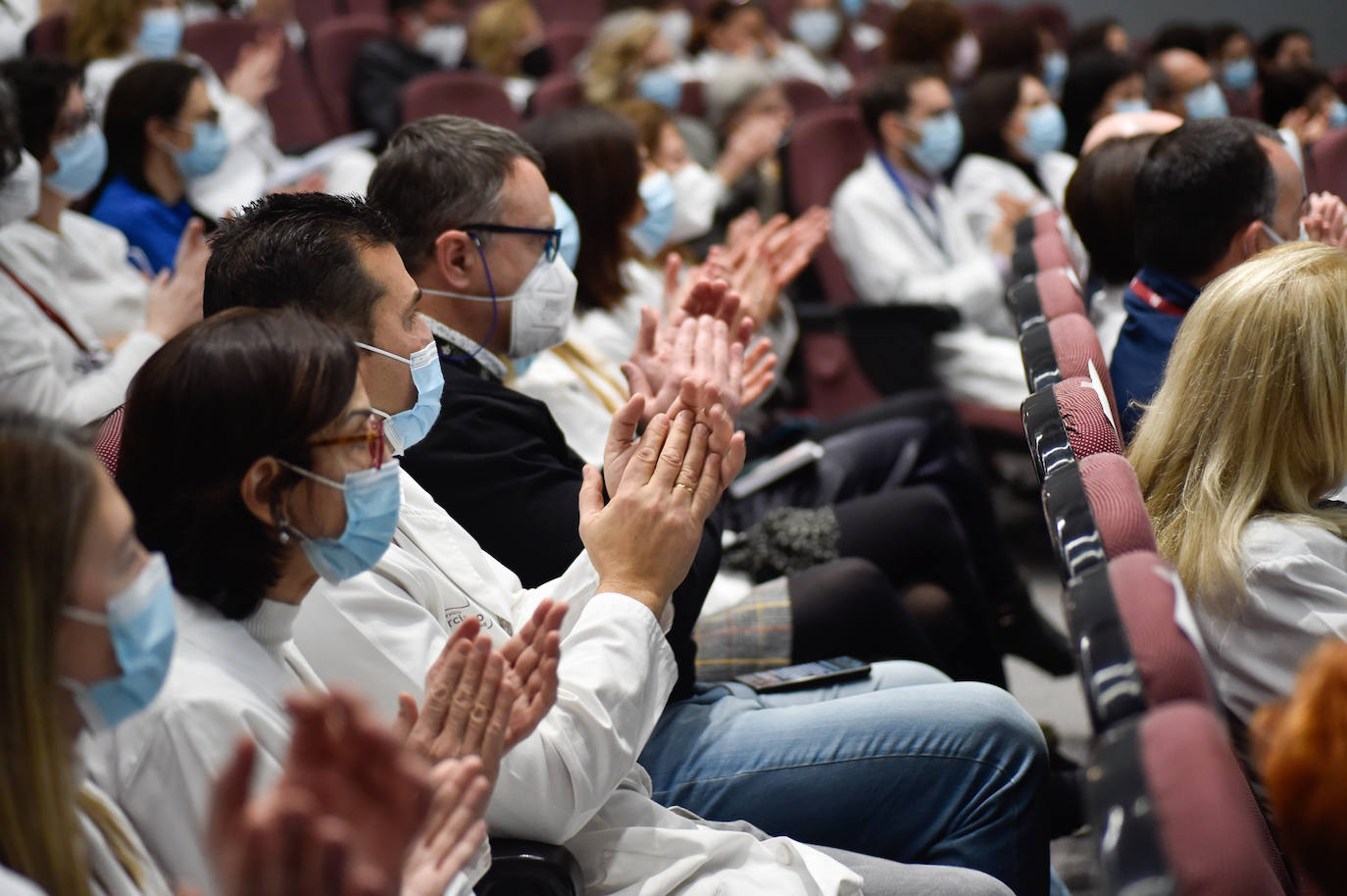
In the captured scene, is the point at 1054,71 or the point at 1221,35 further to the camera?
the point at 1221,35

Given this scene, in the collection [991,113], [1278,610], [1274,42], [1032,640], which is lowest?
[1032,640]

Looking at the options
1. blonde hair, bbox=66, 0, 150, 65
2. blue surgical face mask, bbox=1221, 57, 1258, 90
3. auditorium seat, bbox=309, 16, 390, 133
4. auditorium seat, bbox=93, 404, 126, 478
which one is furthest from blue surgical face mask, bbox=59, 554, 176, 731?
blue surgical face mask, bbox=1221, 57, 1258, 90

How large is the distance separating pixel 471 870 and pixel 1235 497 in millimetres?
890

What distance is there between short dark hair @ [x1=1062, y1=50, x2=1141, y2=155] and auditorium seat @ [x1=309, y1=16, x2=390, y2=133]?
8.90 ft

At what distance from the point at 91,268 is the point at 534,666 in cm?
213

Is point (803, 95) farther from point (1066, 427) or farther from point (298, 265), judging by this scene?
point (298, 265)

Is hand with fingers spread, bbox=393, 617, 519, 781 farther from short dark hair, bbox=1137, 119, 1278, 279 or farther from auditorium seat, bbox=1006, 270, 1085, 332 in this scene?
short dark hair, bbox=1137, 119, 1278, 279

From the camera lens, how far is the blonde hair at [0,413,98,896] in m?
0.80

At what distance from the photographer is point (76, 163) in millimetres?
2662

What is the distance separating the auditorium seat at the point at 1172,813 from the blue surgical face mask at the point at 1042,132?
3.31 meters

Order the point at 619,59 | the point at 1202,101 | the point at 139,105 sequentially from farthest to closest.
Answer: the point at 619,59 < the point at 1202,101 < the point at 139,105

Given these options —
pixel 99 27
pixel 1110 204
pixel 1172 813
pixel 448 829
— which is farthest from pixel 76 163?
pixel 1172 813

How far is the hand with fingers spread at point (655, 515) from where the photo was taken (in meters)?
1.33

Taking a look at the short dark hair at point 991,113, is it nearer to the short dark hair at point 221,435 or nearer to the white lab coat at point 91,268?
the white lab coat at point 91,268
